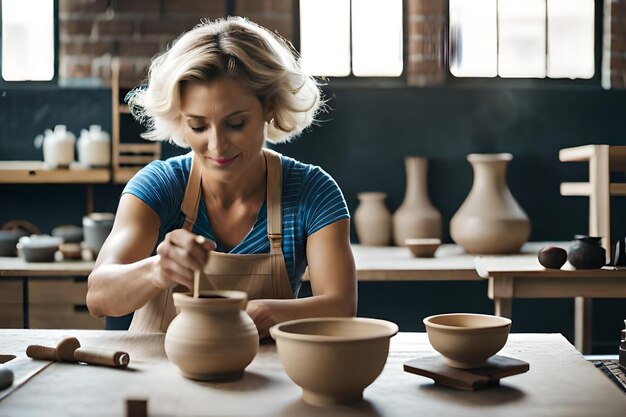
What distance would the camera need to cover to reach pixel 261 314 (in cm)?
167

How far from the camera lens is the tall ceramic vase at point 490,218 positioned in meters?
3.86

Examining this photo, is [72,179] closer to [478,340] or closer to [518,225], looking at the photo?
[518,225]

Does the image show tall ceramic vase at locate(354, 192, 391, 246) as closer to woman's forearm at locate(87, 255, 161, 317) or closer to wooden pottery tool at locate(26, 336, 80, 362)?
woman's forearm at locate(87, 255, 161, 317)

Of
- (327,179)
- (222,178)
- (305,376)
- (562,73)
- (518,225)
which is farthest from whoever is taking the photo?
(562,73)

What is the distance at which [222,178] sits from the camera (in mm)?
1891

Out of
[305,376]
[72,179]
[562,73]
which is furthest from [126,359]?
[562,73]

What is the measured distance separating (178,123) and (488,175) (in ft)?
7.62

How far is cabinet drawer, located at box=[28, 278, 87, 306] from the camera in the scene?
3746mm

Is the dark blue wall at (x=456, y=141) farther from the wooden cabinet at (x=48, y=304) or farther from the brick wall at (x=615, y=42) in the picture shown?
the wooden cabinet at (x=48, y=304)

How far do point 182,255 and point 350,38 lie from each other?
135 inches

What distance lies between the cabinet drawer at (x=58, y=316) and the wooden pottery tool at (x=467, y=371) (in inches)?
105

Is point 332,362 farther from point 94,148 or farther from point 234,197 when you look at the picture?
point 94,148

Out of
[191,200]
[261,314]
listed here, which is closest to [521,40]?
[191,200]

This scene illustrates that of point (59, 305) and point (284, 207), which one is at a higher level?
point (284, 207)
